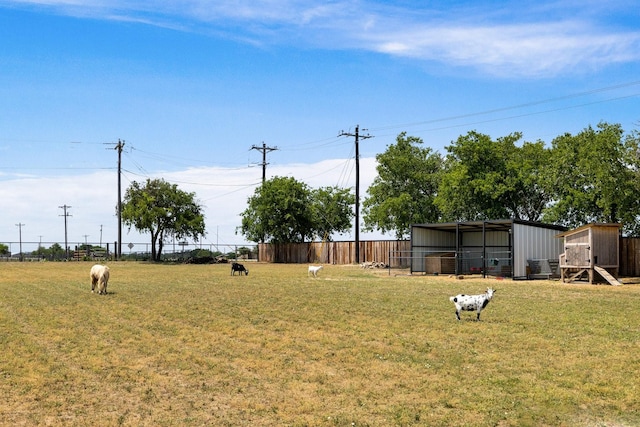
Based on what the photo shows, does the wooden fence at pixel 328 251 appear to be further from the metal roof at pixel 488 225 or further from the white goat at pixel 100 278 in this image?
the white goat at pixel 100 278

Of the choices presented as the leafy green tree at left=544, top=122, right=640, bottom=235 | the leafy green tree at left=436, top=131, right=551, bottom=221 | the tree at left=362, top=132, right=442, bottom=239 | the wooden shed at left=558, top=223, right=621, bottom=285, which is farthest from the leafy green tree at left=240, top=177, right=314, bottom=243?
the wooden shed at left=558, top=223, right=621, bottom=285

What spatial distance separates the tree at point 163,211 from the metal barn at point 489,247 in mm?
31497

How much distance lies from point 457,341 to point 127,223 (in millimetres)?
57657

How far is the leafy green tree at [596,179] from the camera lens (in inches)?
1368

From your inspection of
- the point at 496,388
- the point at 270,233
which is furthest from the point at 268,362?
the point at 270,233

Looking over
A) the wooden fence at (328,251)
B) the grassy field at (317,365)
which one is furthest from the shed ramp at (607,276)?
the wooden fence at (328,251)

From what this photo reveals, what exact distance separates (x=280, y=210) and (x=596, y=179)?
37.3 metres

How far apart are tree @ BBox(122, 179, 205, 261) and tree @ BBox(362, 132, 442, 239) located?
821 inches

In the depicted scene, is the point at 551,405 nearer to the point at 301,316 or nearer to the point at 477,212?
the point at 301,316

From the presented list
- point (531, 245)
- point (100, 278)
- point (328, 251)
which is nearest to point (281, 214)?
point (328, 251)

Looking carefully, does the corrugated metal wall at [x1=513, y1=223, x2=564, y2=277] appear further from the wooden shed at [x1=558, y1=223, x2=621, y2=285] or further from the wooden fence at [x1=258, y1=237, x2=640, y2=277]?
the wooden fence at [x1=258, y1=237, x2=640, y2=277]

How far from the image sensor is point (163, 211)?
64312 mm

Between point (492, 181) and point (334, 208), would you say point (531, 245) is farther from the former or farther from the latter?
point (334, 208)

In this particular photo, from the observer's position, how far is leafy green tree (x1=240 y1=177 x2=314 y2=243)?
6662 centimetres
